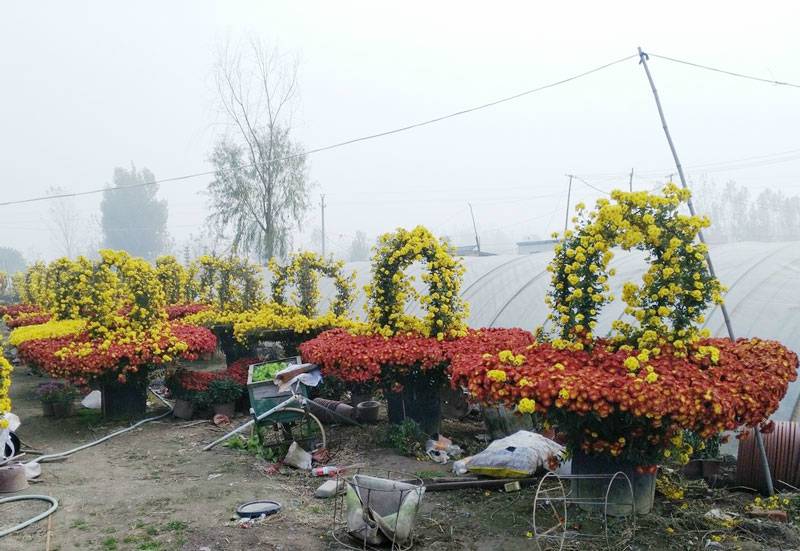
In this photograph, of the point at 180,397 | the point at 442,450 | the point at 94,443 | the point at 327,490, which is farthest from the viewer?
the point at 180,397

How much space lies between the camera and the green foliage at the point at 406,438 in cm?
642

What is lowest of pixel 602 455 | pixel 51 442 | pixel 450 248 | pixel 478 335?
pixel 51 442

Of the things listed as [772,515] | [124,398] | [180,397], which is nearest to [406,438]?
[772,515]

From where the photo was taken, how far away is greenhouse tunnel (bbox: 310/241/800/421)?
265 inches

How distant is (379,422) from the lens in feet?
25.2

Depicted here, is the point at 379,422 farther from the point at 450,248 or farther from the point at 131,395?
the point at 131,395

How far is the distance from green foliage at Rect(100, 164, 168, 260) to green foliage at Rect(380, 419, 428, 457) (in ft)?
208

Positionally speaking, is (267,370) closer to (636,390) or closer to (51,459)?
(51,459)

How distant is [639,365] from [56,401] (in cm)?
746

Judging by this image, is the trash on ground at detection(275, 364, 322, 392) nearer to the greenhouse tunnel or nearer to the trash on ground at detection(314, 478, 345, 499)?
the trash on ground at detection(314, 478, 345, 499)

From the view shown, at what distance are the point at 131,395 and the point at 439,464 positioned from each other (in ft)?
14.2

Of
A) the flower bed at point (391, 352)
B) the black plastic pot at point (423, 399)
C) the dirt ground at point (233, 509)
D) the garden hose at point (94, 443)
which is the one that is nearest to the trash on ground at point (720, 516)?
the dirt ground at point (233, 509)

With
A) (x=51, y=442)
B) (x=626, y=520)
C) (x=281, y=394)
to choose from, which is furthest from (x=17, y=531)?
(x=626, y=520)

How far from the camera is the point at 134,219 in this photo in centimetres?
6638
